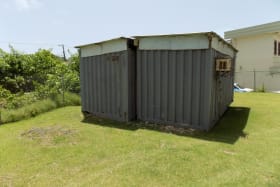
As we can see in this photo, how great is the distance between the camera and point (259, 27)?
50.1ft

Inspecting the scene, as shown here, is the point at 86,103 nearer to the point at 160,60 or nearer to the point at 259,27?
the point at 160,60

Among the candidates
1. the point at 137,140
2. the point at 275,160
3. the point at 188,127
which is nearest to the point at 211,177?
the point at 275,160

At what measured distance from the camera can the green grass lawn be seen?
2850 millimetres

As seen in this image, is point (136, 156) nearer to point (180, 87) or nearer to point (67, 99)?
point (180, 87)

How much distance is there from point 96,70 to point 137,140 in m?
2.89

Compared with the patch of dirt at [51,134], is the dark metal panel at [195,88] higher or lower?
higher

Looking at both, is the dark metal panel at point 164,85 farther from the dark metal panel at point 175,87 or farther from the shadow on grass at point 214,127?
the shadow on grass at point 214,127

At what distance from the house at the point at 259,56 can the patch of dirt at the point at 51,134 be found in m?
13.7

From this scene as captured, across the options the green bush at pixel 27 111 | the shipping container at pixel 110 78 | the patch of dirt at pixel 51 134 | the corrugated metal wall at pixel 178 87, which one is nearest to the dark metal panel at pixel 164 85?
the corrugated metal wall at pixel 178 87

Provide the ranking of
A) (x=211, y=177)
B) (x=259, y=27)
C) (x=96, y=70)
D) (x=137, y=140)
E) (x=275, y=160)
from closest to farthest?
(x=211, y=177), (x=275, y=160), (x=137, y=140), (x=96, y=70), (x=259, y=27)

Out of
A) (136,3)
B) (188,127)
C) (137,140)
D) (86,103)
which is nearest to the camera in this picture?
(137,140)

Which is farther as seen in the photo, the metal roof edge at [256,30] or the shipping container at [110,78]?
the metal roof edge at [256,30]

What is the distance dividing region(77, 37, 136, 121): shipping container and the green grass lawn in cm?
64

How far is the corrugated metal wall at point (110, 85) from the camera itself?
5719 millimetres
